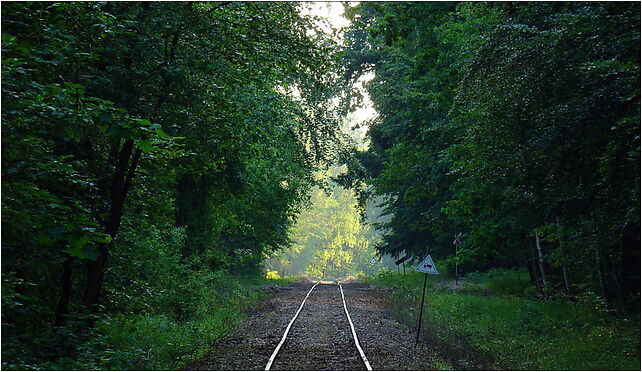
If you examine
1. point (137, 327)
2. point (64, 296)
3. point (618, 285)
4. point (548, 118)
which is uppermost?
point (548, 118)

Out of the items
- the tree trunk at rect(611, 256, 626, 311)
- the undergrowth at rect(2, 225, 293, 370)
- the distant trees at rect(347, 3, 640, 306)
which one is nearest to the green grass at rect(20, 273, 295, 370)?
the undergrowth at rect(2, 225, 293, 370)

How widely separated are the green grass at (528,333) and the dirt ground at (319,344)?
31.5 inches

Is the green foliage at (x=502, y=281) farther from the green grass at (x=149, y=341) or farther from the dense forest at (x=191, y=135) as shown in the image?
the green grass at (x=149, y=341)

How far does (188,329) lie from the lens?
515 inches

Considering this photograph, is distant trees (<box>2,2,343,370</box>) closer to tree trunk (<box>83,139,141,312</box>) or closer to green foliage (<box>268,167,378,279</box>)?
tree trunk (<box>83,139,141,312</box>)

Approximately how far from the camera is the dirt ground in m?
9.82

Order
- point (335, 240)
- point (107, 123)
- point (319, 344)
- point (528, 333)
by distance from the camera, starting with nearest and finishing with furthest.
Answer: point (107, 123) → point (319, 344) → point (528, 333) → point (335, 240)

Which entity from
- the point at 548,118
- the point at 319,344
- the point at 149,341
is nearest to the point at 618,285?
the point at 548,118

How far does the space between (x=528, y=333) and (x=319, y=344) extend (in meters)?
5.51

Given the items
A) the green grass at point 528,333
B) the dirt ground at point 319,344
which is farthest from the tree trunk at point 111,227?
the green grass at point 528,333

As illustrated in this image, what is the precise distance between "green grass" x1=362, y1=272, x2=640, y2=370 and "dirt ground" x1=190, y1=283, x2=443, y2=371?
0.80 metres

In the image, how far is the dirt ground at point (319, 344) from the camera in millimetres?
9820

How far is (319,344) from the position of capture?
39.2 feet

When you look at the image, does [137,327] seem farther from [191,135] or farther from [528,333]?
[528,333]
